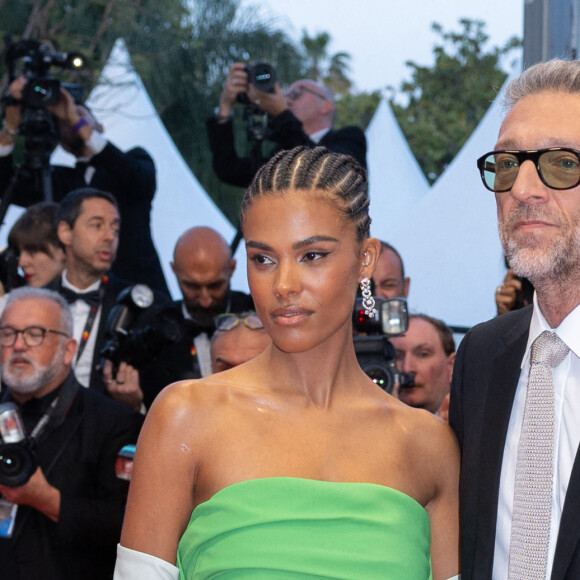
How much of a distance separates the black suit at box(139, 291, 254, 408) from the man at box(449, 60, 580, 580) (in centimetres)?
235

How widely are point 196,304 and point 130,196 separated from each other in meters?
1.20

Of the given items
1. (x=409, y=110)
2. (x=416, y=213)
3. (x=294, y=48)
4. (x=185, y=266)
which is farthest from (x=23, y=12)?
(x=185, y=266)

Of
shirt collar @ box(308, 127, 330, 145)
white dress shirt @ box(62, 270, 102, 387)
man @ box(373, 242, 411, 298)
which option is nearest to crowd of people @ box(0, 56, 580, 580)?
man @ box(373, 242, 411, 298)

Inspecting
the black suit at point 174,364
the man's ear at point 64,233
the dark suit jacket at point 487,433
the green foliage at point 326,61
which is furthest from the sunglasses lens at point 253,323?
the green foliage at point 326,61

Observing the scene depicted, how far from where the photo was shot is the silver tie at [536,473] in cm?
195

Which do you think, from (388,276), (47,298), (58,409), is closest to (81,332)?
(47,298)

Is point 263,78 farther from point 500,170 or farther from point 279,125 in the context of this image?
point 500,170

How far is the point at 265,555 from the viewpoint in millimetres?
1926

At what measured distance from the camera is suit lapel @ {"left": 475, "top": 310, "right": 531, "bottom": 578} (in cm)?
205

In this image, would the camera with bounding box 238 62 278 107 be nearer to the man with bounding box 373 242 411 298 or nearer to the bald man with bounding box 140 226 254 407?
the bald man with bounding box 140 226 254 407

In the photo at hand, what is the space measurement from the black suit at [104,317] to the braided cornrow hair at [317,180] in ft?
7.25

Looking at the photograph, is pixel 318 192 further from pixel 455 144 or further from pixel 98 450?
pixel 455 144

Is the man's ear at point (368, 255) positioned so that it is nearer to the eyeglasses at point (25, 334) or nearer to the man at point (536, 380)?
the man at point (536, 380)

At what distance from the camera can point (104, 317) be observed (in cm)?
462
